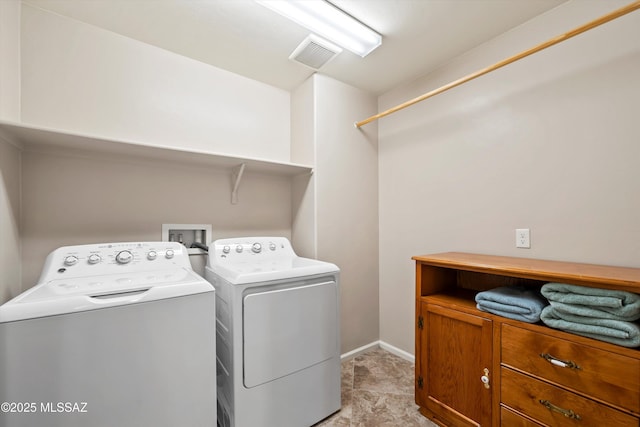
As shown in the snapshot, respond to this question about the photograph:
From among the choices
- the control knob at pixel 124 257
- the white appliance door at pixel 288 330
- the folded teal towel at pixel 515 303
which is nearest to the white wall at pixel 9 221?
the control knob at pixel 124 257

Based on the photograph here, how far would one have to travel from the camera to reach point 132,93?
1.80m

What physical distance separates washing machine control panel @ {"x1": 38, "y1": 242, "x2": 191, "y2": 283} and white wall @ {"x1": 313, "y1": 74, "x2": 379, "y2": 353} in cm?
108

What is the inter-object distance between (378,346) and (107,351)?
221 centimetres

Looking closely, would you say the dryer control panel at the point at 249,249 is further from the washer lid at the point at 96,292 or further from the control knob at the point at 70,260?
the control knob at the point at 70,260

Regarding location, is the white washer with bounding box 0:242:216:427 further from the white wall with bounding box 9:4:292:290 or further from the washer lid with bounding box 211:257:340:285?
the white wall with bounding box 9:4:292:290

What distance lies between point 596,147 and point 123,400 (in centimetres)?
250

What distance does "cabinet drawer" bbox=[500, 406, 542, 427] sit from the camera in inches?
46.1

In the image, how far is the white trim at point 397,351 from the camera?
89.7 inches

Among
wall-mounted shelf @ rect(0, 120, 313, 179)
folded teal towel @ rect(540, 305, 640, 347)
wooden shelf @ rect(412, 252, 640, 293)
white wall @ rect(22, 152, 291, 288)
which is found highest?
wall-mounted shelf @ rect(0, 120, 313, 179)

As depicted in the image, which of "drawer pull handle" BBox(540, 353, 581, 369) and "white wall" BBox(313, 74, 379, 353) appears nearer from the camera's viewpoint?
"drawer pull handle" BBox(540, 353, 581, 369)

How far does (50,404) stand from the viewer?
905 mm

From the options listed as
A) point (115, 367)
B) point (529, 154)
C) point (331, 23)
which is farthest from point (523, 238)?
point (115, 367)

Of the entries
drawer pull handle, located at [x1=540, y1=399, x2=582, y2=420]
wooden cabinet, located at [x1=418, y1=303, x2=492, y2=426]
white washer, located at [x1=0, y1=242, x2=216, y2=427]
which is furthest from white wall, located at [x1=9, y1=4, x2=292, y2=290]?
drawer pull handle, located at [x1=540, y1=399, x2=582, y2=420]

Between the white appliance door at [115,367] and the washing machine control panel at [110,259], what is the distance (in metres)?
0.52
